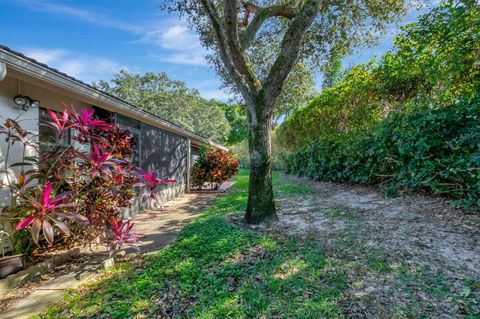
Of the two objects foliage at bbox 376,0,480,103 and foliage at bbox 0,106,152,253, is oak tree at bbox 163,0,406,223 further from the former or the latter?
foliage at bbox 0,106,152,253

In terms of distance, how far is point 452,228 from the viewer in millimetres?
3631

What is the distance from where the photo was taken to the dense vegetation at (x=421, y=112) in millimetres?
4258

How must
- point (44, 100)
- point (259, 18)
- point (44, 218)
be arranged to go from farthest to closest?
1. point (259, 18)
2. point (44, 100)
3. point (44, 218)

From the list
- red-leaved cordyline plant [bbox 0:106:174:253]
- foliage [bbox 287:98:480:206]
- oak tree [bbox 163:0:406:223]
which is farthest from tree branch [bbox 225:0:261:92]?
foliage [bbox 287:98:480:206]

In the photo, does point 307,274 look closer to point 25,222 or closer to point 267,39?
point 25,222

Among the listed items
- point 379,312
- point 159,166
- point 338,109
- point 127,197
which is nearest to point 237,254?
point 379,312

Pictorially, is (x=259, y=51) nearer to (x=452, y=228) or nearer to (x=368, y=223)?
(x=368, y=223)

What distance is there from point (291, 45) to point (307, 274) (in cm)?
386

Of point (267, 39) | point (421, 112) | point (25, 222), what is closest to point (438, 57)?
point (421, 112)

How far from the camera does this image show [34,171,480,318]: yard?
7.21 ft

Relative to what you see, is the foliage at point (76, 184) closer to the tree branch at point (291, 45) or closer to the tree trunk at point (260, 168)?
the tree trunk at point (260, 168)

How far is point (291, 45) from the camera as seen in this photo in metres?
4.36

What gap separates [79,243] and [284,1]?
8011 mm

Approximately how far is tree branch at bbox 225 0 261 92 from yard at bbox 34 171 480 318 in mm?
2932
